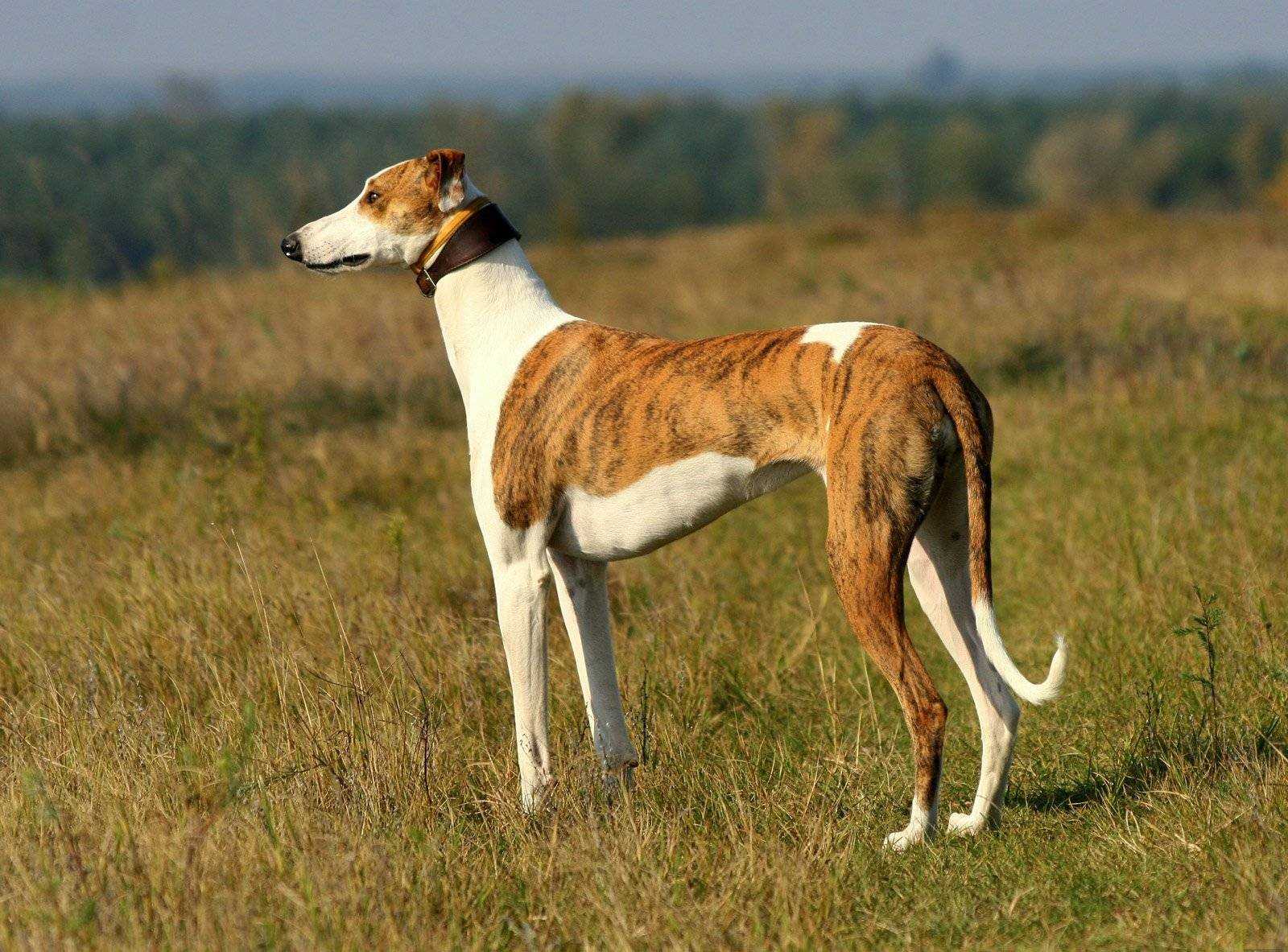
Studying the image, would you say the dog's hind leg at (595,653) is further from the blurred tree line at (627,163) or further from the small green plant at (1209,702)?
the blurred tree line at (627,163)

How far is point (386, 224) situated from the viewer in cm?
472

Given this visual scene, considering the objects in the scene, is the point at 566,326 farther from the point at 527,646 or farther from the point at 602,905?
the point at 602,905

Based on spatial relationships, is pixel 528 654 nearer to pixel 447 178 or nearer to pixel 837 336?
pixel 837 336

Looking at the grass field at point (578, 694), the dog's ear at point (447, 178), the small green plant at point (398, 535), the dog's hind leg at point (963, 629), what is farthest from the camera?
the small green plant at point (398, 535)

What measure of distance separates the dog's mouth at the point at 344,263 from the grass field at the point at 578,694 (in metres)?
1.10

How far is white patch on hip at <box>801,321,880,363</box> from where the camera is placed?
3.96 meters

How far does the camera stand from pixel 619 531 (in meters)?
4.32

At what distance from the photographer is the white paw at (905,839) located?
4.00 metres

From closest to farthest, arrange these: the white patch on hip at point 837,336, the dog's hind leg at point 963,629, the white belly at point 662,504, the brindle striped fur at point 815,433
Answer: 1. the brindle striped fur at point 815,433
2. the white patch on hip at point 837,336
3. the white belly at point 662,504
4. the dog's hind leg at point 963,629

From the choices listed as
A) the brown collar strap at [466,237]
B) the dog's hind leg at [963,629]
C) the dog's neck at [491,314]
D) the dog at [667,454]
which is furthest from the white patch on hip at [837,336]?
the brown collar strap at [466,237]

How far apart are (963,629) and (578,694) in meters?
1.62

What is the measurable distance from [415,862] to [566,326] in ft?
6.16

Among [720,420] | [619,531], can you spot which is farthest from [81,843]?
[720,420]

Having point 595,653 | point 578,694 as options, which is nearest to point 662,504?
point 595,653
